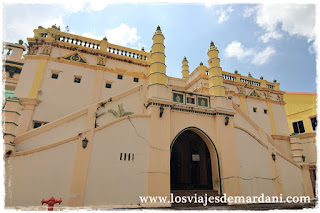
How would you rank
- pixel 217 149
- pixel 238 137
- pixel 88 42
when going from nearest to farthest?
pixel 217 149 < pixel 238 137 < pixel 88 42

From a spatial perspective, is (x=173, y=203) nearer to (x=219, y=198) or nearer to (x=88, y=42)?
(x=219, y=198)

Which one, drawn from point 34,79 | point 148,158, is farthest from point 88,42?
point 148,158

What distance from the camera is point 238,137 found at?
37.1 feet

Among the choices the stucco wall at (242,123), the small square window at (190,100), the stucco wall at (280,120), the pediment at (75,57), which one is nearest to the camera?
the small square window at (190,100)

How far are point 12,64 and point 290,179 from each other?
22.9 meters

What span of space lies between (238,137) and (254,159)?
5.20 feet

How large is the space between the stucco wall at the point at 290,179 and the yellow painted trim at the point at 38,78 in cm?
1755

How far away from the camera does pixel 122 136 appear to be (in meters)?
9.02

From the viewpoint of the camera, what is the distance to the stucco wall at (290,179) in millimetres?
11500

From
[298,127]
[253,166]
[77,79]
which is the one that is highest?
[77,79]

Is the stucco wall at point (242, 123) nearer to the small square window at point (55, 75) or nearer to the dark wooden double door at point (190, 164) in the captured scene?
the dark wooden double door at point (190, 164)

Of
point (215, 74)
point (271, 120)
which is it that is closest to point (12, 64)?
point (215, 74)

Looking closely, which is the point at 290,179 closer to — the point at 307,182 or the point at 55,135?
the point at 307,182

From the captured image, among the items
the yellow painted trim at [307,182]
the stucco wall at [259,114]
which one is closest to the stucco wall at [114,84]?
the stucco wall at [259,114]
